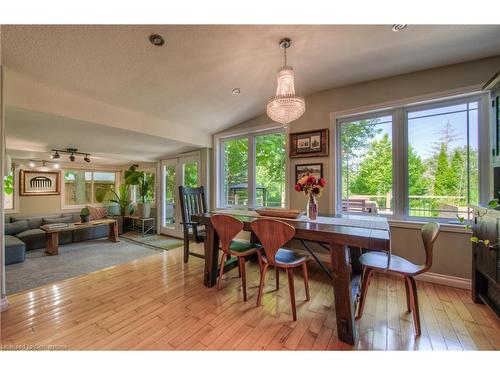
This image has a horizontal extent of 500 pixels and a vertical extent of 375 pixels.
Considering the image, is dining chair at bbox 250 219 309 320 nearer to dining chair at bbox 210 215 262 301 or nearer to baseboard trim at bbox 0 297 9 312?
dining chair at bbox 210 215 262 301

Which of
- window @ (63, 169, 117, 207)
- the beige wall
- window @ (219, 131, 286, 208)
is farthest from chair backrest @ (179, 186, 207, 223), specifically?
window @ (63, 169, 117, 207)

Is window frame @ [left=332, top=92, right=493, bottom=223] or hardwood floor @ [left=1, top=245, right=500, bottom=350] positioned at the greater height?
window frame @ [left=332, top=92, right=493, bottom=223]

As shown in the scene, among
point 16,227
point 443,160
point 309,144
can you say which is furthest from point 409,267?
point 16,227

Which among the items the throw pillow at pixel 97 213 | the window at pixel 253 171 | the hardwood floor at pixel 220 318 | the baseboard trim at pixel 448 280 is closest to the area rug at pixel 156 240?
the throw pillow at pixel 97 213

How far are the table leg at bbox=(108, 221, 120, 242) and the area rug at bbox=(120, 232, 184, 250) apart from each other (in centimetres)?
31

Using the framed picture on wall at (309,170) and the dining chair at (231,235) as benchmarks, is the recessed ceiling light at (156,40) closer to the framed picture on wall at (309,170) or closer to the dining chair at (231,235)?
the dining chair at (231,235)

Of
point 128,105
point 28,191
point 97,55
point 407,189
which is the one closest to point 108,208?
point 28,191

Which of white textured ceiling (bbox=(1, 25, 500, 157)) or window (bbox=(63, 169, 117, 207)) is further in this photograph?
window (bbox=(63, 169, 117, 207))

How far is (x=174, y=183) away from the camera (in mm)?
5023

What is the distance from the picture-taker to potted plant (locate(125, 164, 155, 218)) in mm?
5227

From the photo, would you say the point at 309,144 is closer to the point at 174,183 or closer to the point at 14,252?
the point at 174,183

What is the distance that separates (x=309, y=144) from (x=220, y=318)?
265 cm

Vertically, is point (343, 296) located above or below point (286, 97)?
below

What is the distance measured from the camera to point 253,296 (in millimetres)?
2168
